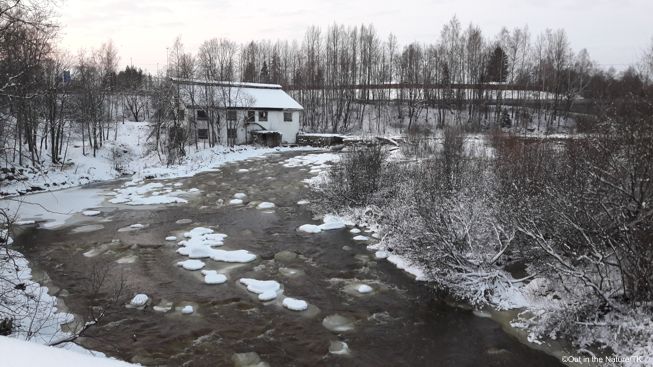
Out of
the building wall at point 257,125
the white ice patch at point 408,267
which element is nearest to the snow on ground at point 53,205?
the white ice patch at point 408,267

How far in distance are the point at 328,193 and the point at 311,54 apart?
1682 inches

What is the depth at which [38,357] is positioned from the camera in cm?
341

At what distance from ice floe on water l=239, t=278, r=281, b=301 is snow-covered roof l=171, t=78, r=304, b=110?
2654 centimetres

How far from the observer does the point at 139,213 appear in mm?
15969

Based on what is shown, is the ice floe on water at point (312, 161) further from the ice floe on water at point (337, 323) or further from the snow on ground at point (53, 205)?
the ice floe on water at point (337, 323)

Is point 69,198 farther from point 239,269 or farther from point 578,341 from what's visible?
point 578,341

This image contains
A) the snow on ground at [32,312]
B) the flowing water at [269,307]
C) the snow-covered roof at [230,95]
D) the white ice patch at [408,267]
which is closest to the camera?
the snow on ground at [32,312]

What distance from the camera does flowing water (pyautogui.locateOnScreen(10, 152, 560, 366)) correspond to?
23.6ft

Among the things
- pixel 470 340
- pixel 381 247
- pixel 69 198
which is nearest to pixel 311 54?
pixel 69 198

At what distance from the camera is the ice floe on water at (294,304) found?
873cm

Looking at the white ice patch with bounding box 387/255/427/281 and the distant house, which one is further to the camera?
the distant house

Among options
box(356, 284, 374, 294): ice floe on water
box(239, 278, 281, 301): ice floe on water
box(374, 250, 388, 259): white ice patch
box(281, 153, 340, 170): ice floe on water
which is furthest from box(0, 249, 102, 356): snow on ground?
box(281, 153, 340, 170): ice floe on water

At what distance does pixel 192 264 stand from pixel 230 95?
28740mm

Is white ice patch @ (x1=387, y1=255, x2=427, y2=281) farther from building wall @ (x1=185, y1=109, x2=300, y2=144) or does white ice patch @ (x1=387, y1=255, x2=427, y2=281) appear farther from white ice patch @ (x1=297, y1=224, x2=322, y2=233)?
building wall @ (x1=185, y1=109, x2=300, y2=144)
